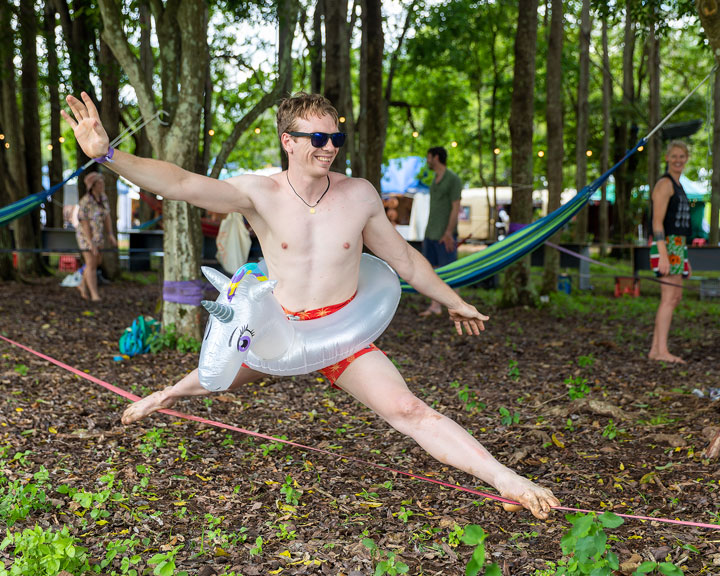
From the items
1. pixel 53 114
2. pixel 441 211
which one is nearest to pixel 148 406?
pixel 441 211

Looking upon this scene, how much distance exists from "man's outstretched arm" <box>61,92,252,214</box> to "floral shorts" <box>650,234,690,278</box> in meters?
4.10

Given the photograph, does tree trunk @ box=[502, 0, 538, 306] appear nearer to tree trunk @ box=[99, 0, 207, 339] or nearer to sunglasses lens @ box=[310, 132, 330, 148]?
tree trunk @ box=[99, 0, 207, 339]

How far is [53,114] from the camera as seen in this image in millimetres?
13039

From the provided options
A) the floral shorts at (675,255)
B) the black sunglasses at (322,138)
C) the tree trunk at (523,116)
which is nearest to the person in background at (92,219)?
the tree trunk at (523,116)

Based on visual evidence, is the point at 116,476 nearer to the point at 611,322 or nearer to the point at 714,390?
the point at 714,390

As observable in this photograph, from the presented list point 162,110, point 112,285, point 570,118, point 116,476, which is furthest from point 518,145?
point 570,118

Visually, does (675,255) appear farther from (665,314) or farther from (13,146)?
(13,146)

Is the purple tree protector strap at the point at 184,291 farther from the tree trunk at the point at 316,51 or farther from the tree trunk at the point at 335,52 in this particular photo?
the tree trunk at the point at 316,51

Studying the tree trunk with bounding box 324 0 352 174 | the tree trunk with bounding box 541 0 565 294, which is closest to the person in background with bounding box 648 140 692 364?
the tree trunk with bounding box 324 0 352 174

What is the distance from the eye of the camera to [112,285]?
37.6ft

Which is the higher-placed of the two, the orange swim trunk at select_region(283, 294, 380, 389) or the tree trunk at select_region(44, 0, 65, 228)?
the tree trunk at select_region(44, 0, 65, 228)

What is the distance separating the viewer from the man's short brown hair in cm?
289

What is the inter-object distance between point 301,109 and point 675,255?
4.10 metres

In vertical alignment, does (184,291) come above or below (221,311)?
below
